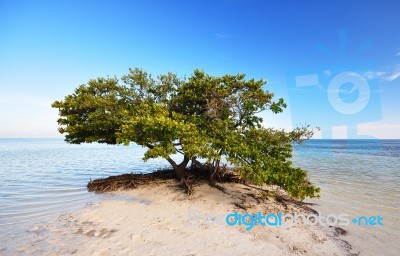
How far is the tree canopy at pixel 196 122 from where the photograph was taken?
9.95 m

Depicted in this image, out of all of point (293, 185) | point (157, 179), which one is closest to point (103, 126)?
point (157, 179)

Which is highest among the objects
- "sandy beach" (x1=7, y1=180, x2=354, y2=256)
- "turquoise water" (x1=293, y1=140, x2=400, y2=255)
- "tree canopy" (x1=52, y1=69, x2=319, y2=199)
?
"tree canopy" (x1=52, y1=69, x2=319, y2=199)

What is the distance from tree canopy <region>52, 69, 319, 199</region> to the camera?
995cm

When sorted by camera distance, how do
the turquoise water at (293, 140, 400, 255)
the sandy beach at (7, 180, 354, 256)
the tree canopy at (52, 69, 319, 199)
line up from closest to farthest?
the sandy beach at (7, 180, 354, 256)
the turquoise water at (293, 140, 400, 255)
the tree canopy at (52, 69, 319, 199)

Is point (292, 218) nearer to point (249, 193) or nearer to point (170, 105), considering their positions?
point (249, 193)

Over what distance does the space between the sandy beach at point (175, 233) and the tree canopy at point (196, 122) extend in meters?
1.67

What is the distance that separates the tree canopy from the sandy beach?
1667 millimetres

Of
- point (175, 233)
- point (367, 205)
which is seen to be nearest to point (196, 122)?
point (175, 233)

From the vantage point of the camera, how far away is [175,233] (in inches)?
311

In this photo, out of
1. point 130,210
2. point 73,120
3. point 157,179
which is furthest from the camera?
point 157,179

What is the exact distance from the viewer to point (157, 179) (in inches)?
595

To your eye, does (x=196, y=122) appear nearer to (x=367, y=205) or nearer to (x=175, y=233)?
(x=175, y=233)

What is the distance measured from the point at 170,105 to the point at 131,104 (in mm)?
2131

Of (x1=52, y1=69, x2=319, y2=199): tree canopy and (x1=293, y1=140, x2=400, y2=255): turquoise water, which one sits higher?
(x1=52, y1=69, x2=319, y2=199): tree canopy
